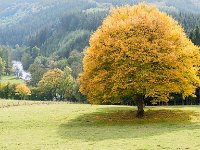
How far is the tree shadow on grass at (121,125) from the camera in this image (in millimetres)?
45778

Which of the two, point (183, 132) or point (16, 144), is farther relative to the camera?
point (183, 132)

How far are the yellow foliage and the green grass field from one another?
448cm

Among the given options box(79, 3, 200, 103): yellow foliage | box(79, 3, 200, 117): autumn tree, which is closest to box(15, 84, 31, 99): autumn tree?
box(79, 3, 200, 117): autumn tree

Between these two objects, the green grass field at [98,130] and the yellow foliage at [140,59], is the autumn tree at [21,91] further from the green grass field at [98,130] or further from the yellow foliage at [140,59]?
the yellow foliage at [140,59]

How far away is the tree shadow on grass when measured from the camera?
4578 centimetres

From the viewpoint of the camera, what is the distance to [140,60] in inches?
2207

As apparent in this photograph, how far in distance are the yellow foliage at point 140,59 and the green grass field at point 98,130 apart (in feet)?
14.7

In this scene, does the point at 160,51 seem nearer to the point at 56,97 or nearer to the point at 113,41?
the point at 113,41

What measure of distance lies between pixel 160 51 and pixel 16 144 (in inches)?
1112

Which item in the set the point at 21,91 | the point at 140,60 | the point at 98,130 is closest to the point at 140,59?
the point at 140,60

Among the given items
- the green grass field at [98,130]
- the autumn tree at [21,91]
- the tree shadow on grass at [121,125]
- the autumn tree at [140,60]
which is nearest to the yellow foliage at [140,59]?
the autumn tree at [140,60]

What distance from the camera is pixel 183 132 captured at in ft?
147

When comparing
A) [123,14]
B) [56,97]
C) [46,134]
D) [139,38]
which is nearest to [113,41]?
[139,38]

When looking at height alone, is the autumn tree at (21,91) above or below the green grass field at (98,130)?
above
